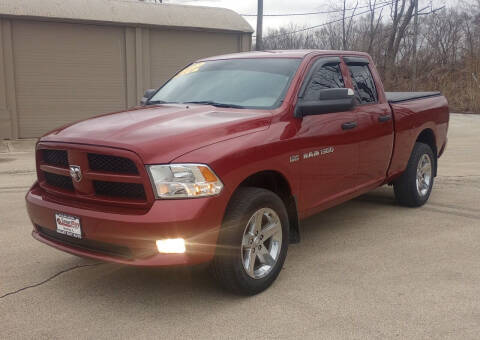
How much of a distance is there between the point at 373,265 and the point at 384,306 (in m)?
0.88

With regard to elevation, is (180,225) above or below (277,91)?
below

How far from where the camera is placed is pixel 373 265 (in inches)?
181

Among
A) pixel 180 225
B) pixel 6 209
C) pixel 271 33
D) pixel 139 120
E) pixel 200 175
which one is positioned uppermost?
pixel 271 33

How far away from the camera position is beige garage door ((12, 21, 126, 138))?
15.5m

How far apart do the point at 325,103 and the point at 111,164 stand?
184 centimetres

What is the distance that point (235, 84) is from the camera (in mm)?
4840

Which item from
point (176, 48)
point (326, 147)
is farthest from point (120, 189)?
point (176, 48)

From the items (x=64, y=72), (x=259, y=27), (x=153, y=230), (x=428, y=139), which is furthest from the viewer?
(x=259, y=27)

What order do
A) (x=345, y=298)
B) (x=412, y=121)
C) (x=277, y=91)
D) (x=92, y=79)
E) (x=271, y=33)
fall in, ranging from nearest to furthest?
(x=345, y=298)
(x=277, y=91)
(x=412, y=121)
(x=92, y=79)
(x=271, y=33)

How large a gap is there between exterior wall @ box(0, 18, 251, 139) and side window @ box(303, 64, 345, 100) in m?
12.6

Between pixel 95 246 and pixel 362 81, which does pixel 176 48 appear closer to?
pixel 362 81

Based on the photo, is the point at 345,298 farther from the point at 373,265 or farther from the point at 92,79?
the point at 92,79

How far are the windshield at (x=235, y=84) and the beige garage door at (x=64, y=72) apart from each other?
38.3 feet

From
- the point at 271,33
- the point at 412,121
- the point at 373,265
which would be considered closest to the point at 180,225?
the point at 373,265
